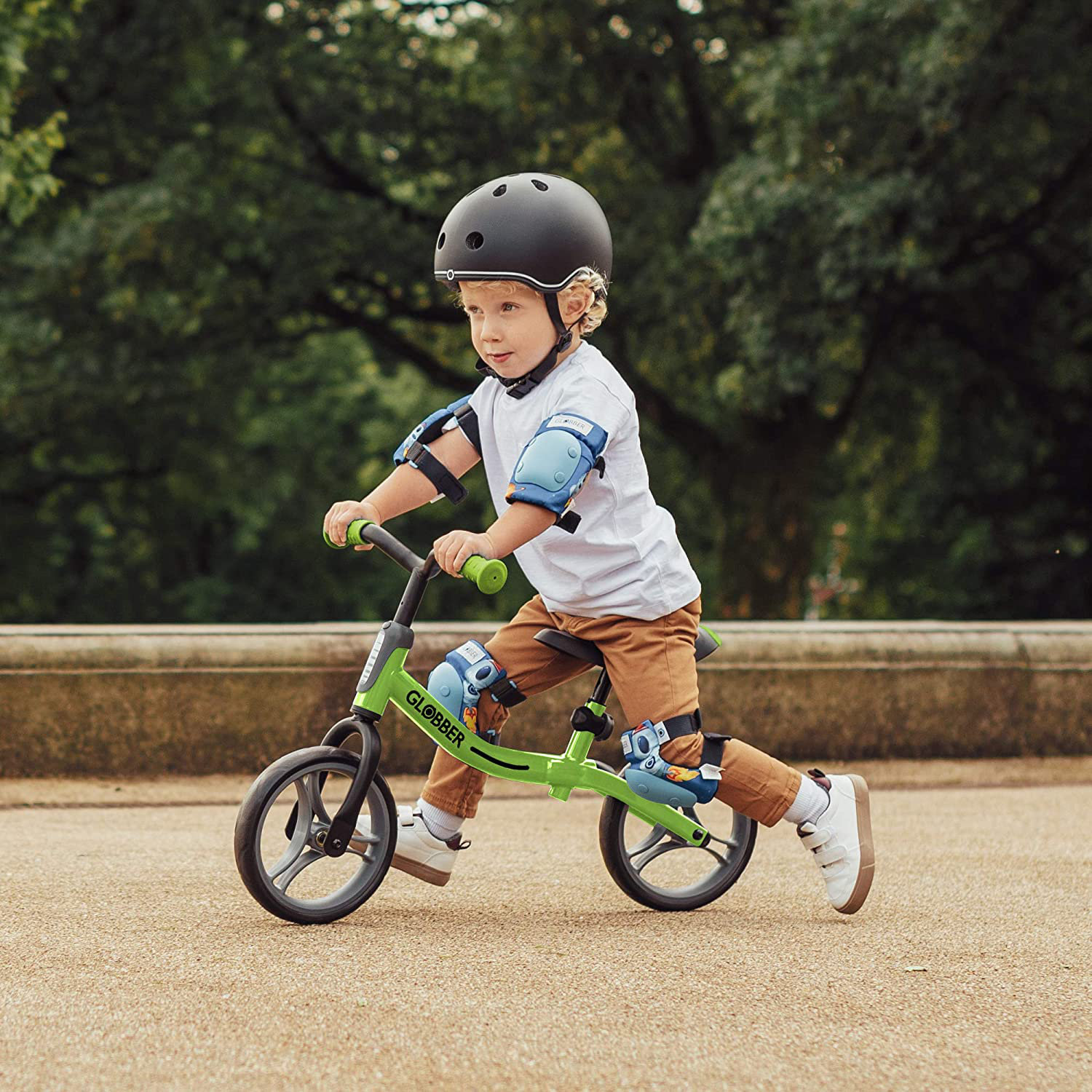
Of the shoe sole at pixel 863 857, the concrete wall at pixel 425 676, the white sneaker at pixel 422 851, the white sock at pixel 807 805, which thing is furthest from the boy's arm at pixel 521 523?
the concrete wall at pixel 425 676

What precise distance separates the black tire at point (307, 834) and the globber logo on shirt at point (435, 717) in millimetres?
190

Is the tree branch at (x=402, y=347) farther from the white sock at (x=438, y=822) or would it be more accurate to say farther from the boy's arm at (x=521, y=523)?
the boy's arm at (x=521, y=523)

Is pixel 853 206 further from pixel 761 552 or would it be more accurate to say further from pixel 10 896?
pixel 10 896

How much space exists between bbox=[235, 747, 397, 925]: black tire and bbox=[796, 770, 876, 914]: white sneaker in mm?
1067

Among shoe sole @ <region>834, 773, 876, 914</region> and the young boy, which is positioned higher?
the young boy

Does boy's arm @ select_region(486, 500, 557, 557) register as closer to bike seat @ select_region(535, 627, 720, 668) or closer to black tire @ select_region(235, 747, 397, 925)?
bike seat @ select_region(535, 627, 720, 668)

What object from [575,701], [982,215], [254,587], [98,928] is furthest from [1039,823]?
[254,587]

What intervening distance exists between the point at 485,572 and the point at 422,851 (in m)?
0.96

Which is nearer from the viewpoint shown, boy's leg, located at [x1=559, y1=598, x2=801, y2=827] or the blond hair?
the blond hair

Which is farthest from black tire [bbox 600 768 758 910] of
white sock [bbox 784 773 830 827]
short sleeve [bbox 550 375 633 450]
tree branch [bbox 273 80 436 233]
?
tree branch [bbox 273 80 436 233]

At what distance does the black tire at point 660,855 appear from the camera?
161 inches

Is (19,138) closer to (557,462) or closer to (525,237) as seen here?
(525,237)

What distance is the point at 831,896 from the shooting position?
4035 millimetres

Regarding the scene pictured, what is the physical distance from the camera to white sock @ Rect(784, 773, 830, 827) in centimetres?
404
